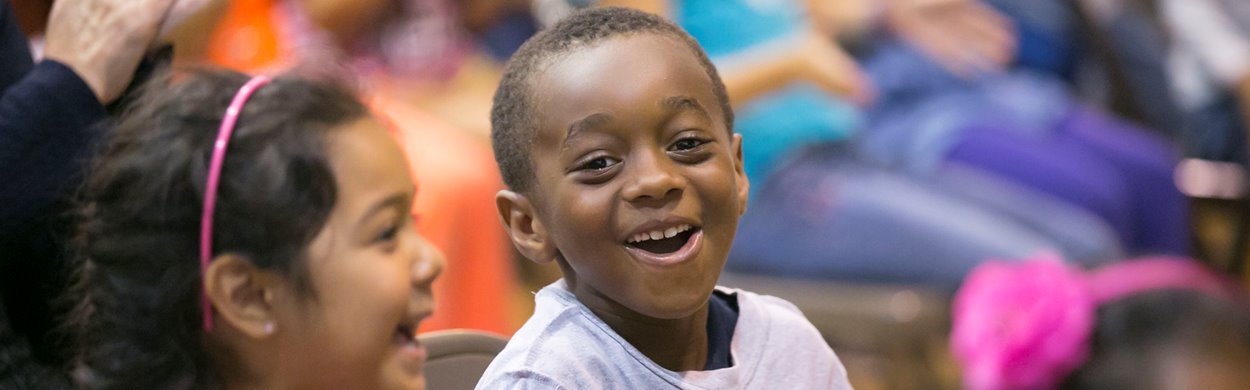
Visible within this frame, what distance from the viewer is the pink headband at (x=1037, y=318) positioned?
1.28 meters

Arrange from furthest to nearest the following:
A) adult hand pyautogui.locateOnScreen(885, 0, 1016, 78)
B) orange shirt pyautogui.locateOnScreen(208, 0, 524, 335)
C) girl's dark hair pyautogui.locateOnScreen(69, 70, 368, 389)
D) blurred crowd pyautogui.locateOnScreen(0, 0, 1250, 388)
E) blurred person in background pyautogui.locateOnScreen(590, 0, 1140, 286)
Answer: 1. adult hand pyautogui.locateOnScreen(885, 0, 1016, 78)
2. blurred person in background pyautogui.locateOnScreen(590, 0, 1140, 286)
3. blurred crowd pyautogui.locateOnScreen(0, 0, 1250, 388)
4. orange shirt pyautogui.locateOnScreen(208, 0, 524, 335)
5. girl's dark hair pyautogui.locateOnScreen(69, 70, 368, 389)

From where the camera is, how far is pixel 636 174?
1.01 metres

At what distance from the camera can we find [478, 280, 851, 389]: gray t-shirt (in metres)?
1.03

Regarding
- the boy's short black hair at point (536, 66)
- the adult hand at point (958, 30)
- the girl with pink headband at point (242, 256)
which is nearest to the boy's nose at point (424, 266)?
the girl with pink headband at point (242, 256)

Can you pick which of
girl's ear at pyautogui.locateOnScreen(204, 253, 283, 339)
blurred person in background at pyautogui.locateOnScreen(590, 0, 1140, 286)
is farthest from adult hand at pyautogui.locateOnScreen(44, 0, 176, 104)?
blurred person in background at pyautogui.locateOnScreen(590, 0, 1140, 286)

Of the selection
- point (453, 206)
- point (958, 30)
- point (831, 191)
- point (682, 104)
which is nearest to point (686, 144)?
point (682, 104)

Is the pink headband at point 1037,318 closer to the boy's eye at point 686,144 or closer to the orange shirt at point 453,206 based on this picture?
the boy's eye at point 686,144

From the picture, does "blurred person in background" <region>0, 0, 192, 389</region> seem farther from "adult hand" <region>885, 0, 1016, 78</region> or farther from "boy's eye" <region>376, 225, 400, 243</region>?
"adult hand" <region>885, 0, 1016, 78</region>

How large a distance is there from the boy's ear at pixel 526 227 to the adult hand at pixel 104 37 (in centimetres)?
46

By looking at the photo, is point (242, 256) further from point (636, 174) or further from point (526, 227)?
point (636, 174)

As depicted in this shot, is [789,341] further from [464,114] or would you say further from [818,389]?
[464,114]

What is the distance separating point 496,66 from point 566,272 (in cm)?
156

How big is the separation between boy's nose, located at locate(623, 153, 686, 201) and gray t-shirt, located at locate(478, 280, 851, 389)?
0.12 meters

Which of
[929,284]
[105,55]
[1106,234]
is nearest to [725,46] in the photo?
[929,284]
